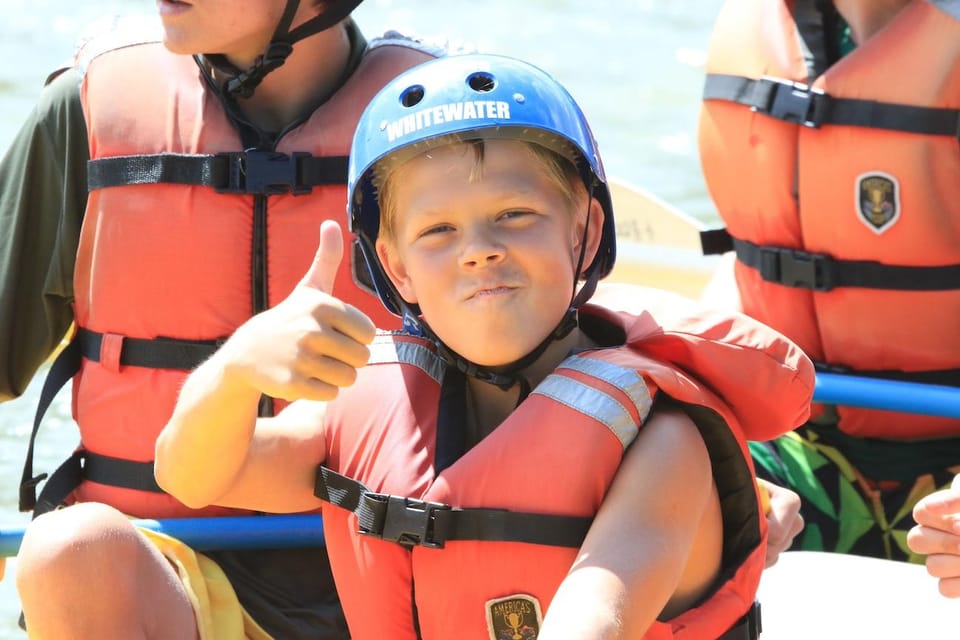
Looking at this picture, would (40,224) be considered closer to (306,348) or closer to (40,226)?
(40,226)

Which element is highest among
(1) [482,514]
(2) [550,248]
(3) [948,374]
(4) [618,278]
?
(2) [550,248]

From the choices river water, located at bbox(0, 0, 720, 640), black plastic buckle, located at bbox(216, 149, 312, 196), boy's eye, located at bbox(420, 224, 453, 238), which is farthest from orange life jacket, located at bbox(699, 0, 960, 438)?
river water, located at bbox(0, 0, 720, 640)

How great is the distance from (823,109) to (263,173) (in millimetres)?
1197

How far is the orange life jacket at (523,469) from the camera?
6.27 feet

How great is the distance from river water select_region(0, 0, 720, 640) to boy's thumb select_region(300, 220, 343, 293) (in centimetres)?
540

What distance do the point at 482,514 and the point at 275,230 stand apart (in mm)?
896

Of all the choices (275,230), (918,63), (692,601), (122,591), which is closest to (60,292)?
(275,230)

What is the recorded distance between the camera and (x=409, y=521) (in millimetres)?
1953

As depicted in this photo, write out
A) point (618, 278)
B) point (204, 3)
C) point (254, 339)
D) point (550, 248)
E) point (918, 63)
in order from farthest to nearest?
point (618, 278) → point (918, 63) → point (204, 3) → point (550, 248) → point (254, 339)

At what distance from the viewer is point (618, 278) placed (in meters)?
4.50

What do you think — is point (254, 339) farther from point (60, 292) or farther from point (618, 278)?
point (618, 278)

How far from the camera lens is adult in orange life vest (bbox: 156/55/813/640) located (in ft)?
6.22

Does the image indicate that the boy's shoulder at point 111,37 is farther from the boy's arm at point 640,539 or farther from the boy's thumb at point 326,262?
the boy's arm at point 640,539

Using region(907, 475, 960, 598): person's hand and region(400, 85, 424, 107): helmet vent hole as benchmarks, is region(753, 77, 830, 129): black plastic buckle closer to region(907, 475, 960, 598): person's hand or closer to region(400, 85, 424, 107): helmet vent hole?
region(907, 475, 960, 598): person's hand
